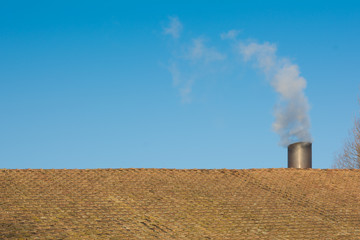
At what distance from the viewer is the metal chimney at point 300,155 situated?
74.4ft

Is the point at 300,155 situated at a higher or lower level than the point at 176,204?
higher

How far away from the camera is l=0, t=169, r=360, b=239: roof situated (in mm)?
12484

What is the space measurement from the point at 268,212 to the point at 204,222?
2.52m

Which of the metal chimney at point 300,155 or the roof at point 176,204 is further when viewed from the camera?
the metal chimney at point 300,155

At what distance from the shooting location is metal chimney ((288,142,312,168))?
2267cm

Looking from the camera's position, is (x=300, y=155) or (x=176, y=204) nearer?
(x=176, y=204)

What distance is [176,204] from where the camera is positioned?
14773mm

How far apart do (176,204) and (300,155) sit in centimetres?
1009

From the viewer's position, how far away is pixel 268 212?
14.9 meters

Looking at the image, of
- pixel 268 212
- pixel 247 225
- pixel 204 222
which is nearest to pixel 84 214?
pixel 204 222

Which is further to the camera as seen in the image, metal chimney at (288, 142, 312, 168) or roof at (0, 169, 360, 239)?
metal chimney at (288, 142, 312, 168)

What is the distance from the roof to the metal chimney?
2.84 meters

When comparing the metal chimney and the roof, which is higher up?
the metal chimney

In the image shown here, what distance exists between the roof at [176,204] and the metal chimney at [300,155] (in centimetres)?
284
